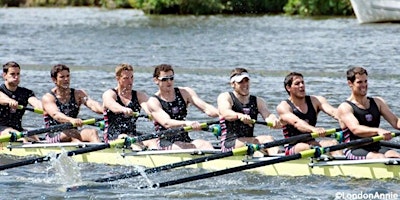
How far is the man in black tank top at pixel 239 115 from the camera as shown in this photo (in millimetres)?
11844

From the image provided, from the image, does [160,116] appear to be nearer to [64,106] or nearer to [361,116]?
[64,106]

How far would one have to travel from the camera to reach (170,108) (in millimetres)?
12586

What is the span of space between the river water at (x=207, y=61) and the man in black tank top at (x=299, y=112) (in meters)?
0.51

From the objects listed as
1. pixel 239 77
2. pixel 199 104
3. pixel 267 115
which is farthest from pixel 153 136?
pixel 267 115

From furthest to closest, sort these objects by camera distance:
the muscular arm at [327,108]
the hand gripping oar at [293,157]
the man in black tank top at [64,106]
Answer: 1. the man in black tank top at [64,106]
2. the muscular arm at [327,108]
3. the hand gripping oar at [293,157]

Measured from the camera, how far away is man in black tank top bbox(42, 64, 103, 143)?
42.8ft

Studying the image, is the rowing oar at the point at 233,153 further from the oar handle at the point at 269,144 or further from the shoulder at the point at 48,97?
the shoulder at the point at 48,97

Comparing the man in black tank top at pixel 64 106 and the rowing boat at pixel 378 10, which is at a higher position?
the rowing boat at pixel 378 10

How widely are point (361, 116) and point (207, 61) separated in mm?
14687

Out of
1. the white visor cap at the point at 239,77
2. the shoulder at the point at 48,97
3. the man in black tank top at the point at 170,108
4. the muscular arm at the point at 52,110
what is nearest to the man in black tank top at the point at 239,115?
the white visor cap at the point at 239,77

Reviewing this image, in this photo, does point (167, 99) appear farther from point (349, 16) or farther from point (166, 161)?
point (349, 16)

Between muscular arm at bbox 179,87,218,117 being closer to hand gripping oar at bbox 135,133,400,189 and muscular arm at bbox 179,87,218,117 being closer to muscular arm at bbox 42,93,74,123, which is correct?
muscular arm at bbox 42,93,74,123

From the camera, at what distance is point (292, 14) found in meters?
46.5

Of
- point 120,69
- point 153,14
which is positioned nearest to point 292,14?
point 153,14
